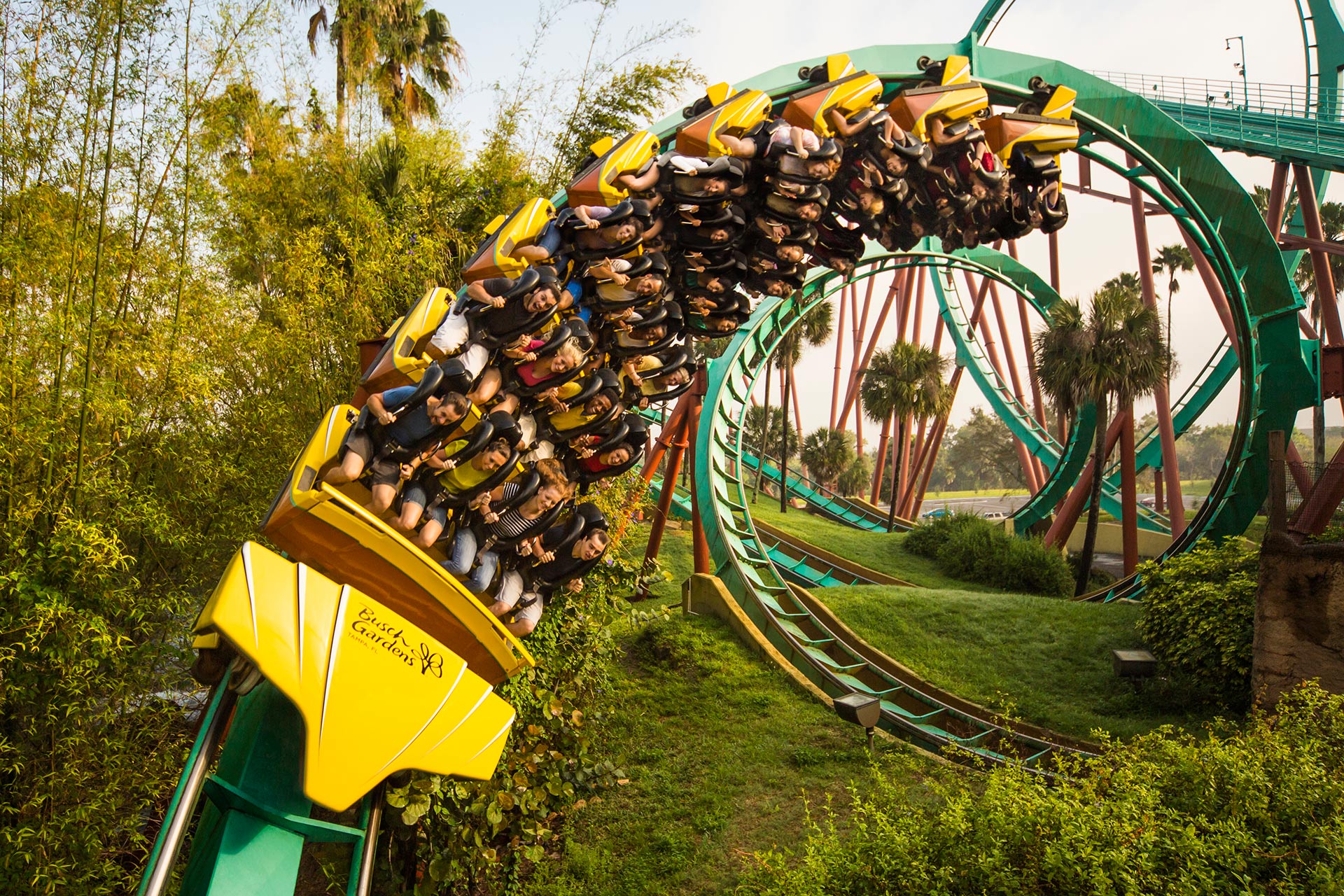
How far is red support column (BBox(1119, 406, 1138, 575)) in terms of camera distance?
12.4 metres

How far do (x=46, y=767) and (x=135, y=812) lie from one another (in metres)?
0.73

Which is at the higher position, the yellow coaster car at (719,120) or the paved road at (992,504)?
the yellow coaster car at (719,120)

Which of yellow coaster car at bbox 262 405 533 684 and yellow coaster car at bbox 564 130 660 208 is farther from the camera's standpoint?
yellow coaster car at bbox 564 130 660 208

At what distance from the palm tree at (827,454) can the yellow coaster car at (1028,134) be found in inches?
756

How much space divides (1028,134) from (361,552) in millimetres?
5843

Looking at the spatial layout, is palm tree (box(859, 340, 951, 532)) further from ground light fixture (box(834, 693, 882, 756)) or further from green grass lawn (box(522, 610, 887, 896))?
ground light fixture (box(834, 693, 882, 756))

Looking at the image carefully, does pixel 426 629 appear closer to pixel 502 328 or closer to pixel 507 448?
pixel 507 448

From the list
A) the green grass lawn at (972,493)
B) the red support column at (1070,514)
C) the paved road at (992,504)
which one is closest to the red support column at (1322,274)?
the red support column at (1070,514)

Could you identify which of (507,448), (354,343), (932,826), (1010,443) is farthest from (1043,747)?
(1010,443)

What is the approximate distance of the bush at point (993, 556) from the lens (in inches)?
525

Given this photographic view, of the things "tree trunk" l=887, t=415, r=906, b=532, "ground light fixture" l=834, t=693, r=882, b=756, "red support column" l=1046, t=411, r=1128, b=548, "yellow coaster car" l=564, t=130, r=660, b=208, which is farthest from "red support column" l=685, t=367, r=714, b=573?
"tree trunk" l=887, t=415, r=906, b=532

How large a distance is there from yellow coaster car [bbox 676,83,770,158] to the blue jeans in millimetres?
2658

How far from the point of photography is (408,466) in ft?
11.3

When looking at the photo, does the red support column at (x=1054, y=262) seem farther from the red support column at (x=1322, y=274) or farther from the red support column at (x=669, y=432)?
the red support column at (x=669, y=432)
